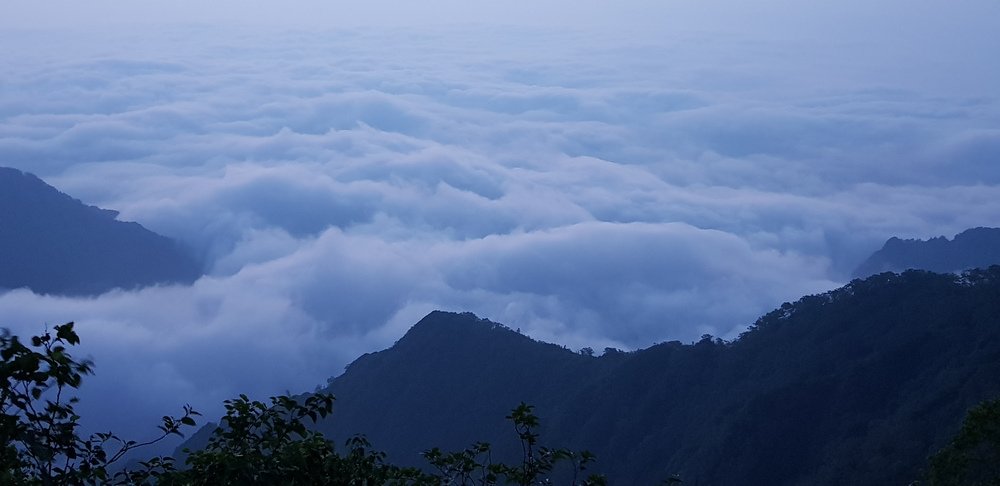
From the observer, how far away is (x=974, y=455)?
1683 centimetres

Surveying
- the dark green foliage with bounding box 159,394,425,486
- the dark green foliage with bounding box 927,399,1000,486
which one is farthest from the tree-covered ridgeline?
the dark green foliage with bounding box 159,394,425,486

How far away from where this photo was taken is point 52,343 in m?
7.92

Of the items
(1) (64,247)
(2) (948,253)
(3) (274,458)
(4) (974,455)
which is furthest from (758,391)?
(1) (64,247)

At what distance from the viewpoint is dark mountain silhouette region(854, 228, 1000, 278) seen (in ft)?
324

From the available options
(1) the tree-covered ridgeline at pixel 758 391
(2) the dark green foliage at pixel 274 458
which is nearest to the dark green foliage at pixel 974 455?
(1) the tree-covered ridgeline at pixel 758 391

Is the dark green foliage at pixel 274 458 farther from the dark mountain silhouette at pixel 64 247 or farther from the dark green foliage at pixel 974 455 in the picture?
the dark mountain silhouette at pixel 64 247

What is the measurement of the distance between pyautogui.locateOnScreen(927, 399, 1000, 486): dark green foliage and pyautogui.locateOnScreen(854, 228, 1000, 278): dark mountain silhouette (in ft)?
274

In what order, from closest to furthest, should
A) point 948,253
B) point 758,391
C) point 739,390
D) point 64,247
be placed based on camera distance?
1. point 758,391
2. point 739,390
3. point 948,253
4. point 64,247

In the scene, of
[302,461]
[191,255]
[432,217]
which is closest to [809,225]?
[432,217]

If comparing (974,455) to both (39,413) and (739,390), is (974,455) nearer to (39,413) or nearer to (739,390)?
(39,413)

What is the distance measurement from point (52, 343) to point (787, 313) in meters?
46.2

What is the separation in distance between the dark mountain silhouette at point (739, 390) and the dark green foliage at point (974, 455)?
44.5ft

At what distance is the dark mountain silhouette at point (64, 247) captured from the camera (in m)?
117

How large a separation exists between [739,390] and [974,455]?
25831 mm
